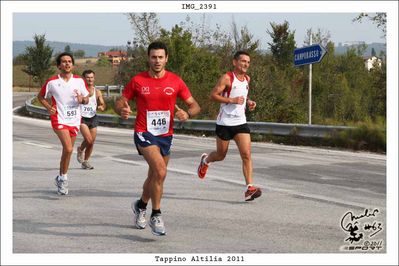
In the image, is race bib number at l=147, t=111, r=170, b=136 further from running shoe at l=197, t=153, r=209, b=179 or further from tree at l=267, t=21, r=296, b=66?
tree at l=267, t=21, r=296, b=66

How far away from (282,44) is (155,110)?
37248mm

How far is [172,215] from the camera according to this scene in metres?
8.06

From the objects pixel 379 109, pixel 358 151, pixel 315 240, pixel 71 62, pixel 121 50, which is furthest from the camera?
pixel 121 50

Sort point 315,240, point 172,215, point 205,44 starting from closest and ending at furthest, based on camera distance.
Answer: point 315,240
point 172,215
point 205,44

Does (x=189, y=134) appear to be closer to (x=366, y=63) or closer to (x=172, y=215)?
(x=172, y=215)

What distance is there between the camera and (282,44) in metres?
43.3

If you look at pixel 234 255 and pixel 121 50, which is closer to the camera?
→ pixel 234 255

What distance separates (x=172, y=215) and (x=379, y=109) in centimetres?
2406

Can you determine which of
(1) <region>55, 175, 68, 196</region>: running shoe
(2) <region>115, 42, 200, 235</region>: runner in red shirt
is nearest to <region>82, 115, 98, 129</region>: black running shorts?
(1) <region>55, 175, 68, 196</region>: running shoe

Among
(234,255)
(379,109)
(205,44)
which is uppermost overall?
(205,44)

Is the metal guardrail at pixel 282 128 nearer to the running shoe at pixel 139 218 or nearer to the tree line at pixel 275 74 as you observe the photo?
the tree line at pixel 275 74

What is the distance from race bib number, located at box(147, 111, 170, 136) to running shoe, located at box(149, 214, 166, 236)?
2.79 ft

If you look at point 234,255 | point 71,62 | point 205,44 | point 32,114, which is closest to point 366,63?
point 205,44
